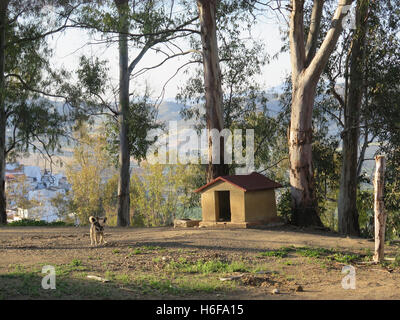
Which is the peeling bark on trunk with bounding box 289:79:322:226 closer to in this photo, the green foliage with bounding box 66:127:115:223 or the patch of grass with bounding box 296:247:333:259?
the patch of grass with bounding box 296:247:333:259

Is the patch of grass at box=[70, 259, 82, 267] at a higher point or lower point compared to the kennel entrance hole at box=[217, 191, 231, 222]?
lower

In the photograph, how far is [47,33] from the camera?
76.9 ft

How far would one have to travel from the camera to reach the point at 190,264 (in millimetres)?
9641

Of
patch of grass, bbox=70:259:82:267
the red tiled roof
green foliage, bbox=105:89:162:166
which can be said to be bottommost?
patch of grass, bbox=70:259:82:267

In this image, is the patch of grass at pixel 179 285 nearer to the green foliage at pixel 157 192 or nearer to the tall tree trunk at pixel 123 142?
the tall tree trunk at pixel 123 142

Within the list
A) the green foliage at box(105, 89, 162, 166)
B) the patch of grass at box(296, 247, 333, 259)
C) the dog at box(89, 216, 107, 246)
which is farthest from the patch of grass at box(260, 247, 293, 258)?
the green foliage at box(105, 89, 162, 166)

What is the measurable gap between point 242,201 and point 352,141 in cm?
729

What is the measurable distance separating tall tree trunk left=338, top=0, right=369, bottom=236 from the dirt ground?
5.89 m

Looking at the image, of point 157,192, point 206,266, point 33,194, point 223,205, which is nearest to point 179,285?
point 206,266

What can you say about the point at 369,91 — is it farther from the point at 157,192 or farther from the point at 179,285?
the point at 157,192

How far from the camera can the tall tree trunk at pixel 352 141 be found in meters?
19.5

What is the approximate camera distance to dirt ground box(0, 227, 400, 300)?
7.54 m
